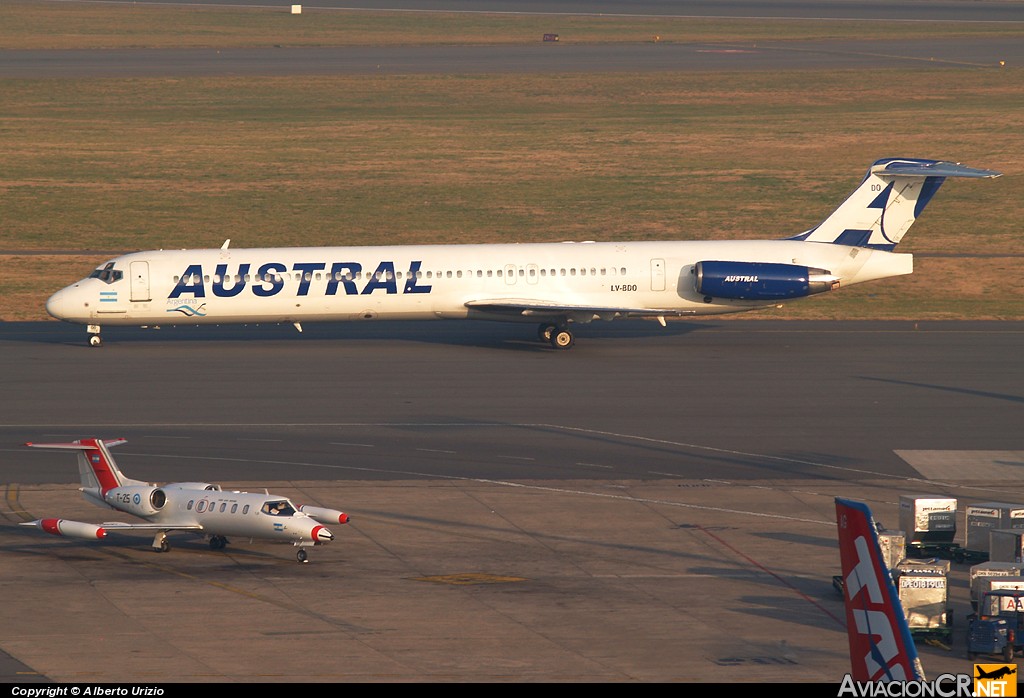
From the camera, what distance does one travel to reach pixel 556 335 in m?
49.8

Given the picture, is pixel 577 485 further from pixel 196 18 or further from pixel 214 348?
pixel 196 18

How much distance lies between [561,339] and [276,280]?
9.65 m

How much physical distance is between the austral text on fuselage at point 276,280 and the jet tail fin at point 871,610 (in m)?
34.1

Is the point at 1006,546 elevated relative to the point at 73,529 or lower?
lower

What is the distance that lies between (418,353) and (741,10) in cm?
9910

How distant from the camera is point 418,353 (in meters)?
49.2

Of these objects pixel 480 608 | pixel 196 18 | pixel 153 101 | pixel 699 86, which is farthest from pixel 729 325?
pixel 196 18

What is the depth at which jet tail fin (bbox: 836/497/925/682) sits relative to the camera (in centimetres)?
1533

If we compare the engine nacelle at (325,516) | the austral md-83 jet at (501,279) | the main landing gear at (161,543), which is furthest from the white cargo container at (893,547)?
the austral md-83 jet at (501,279)

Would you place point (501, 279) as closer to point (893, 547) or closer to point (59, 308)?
point (59, 308)

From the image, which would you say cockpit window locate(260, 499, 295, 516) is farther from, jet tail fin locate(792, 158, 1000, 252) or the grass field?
the grass field

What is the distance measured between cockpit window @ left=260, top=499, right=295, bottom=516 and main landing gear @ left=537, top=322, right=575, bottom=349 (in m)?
22.1

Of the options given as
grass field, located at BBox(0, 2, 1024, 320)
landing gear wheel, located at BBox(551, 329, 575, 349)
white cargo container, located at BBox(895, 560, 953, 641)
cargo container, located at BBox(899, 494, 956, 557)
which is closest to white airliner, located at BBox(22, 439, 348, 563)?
white cargo container, located at BBox(895, 560, 953, 641)

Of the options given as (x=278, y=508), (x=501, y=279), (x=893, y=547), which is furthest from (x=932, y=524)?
(x=501, y=279)
